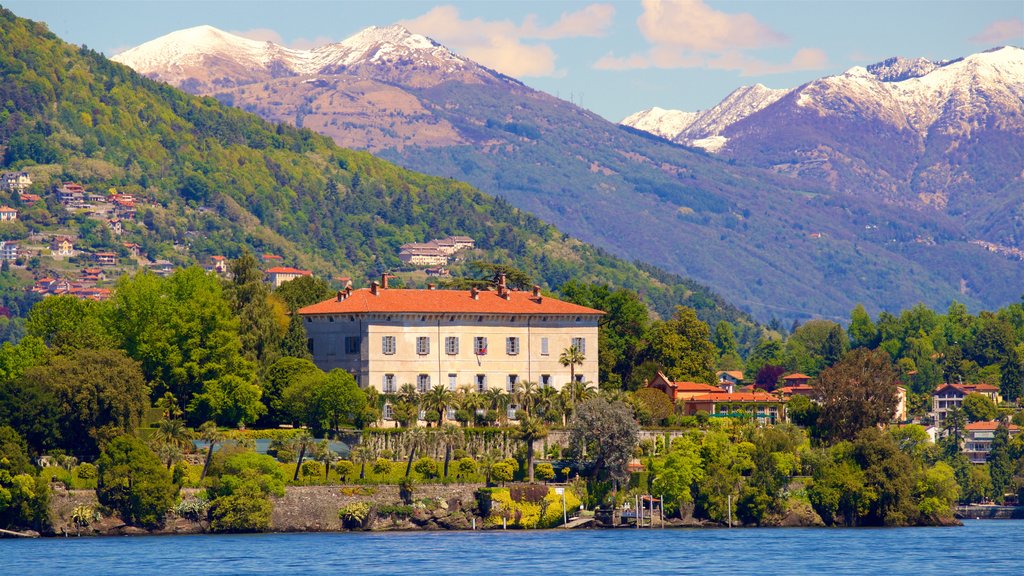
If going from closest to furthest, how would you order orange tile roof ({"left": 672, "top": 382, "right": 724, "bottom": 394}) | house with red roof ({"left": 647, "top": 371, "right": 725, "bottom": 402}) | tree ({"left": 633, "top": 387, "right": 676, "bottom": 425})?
tree ({"left": 633, "top": 387, "right": 676, "bottom": 425}) → house with red roof ({"left": 647, "top": 371, "right": 725, "bottom": 402}) → orange tile roof ({"left": 672, "top": 382, "right": 724, "bottom": 394})

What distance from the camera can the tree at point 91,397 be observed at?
10688 centimetres

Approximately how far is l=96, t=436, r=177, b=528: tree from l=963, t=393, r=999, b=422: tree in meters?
102

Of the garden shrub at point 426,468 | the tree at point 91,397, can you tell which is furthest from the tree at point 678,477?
the tree at point 91,397

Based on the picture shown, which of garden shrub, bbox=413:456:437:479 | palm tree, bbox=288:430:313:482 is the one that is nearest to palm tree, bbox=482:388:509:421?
garden shrub, bbox=413:456:437:479

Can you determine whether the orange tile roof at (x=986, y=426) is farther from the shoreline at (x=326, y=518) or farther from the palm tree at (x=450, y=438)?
the palm tree at (x=450, y=438)

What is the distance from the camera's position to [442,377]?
124750 millimetres

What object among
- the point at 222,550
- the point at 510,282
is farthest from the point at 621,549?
the point at 510,282

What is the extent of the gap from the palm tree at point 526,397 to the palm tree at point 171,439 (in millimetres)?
22679

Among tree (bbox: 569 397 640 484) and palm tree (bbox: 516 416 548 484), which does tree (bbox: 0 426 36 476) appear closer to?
palm tree (bbox: 516 416 548 484)

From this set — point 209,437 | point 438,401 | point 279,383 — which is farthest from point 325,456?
point 438,401

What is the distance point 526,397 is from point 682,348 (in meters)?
21.3

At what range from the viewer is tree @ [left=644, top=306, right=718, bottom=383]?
13900cm

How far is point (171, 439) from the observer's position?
10950 centimetres

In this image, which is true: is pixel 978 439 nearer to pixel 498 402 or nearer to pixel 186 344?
pixel 498 402
